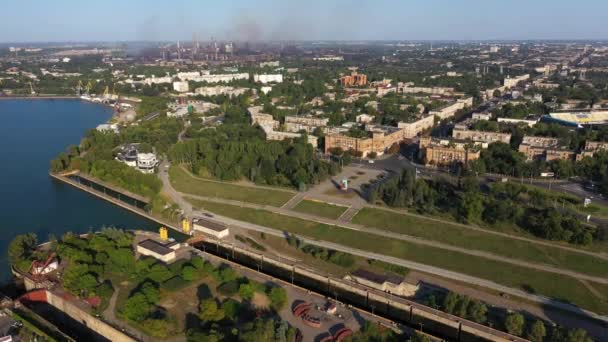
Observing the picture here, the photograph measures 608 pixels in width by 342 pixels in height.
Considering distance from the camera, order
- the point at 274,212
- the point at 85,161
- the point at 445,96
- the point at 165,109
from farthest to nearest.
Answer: the point at 445,96 → the point at 165,109 → the point at 85,161 → the point at 274,212

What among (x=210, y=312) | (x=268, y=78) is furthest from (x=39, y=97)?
(x=210, y=312)

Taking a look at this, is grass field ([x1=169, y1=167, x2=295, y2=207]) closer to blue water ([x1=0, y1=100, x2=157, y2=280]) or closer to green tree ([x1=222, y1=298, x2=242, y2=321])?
blue water ([x1=0, y1=100, x2=157, y2=280])

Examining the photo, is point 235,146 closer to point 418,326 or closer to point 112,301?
point 112,301

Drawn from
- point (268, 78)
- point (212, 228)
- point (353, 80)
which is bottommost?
point (212, 228)

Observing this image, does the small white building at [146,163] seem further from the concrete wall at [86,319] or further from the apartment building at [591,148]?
the apartment building at [591,148]

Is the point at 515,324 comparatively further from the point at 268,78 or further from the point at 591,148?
the point at 268,78

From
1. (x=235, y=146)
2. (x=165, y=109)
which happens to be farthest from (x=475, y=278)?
(x=165, y=109)

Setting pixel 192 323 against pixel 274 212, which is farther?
pixel 274 212
